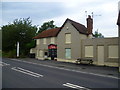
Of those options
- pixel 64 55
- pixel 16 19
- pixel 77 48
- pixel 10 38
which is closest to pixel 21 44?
pixel 10 38

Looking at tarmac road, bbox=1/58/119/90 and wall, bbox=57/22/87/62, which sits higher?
wall, bbox=57/22/87/62

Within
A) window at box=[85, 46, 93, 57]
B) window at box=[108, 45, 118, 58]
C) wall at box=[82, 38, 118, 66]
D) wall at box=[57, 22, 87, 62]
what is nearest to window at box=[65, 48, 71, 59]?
wall at box=[57, 22, 87, 62]

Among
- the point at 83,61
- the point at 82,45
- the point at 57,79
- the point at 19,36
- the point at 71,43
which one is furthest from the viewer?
the point at 19,36

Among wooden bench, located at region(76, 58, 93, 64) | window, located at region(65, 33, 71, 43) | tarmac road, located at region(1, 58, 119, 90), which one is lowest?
tarmac road, located at region(1, 58, 119, 90)

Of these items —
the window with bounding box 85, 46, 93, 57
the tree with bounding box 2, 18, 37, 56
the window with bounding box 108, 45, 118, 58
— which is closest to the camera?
the window with bounding box 108, 45, 118, 58

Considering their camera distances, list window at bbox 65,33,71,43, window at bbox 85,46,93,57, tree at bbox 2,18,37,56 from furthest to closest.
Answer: tree at bbox 2,18,37,56 → window at bbox 65,33,71,43 → window at bbox 85,46,93,57

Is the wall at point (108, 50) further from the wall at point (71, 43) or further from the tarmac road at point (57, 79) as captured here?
the tarmac road at point (57, 79)

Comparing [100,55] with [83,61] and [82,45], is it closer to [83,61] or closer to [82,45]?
[83,61]

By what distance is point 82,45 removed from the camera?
27.6 metres

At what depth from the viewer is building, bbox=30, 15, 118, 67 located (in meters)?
23.7

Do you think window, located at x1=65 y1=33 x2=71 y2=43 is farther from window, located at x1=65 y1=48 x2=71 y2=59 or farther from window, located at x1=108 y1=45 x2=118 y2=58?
window, located at x1=108 y1=45 x2=118 y2=58

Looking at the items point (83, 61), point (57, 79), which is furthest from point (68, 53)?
point (57, 79)

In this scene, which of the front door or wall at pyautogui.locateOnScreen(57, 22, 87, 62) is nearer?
the front door

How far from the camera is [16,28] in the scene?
44.6 metres
